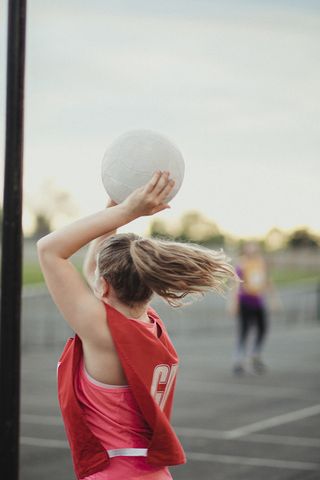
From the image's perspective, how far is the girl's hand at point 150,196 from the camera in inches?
116

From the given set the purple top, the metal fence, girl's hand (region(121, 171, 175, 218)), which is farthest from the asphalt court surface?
girl's hand (region(121, 171, 175, 218))

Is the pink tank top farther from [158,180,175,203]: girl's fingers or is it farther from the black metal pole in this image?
the black metal pole

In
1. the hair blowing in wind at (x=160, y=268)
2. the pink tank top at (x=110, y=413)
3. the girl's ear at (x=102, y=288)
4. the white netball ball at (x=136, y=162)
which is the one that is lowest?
the pink tank top at (x=110, y=413)

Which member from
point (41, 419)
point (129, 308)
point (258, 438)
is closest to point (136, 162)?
point (129, 308)

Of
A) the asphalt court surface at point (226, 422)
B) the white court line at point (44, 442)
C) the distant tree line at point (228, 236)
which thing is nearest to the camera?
the asphalt court surface at point (226, 422)

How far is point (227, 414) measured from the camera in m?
10.4

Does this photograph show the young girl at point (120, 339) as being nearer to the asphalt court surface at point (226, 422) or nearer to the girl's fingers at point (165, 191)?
the girl's fingers at point (165, 191)

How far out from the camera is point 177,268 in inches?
121

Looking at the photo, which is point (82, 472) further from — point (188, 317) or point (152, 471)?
point (188, 317)

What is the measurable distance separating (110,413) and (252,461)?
5.06 m

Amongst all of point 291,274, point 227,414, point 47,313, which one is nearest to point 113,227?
point 227,414

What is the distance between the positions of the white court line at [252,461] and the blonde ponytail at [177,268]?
16.0 feet

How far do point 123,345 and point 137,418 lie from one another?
284 millimetres

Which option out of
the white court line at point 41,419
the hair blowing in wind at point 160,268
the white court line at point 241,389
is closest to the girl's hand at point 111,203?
the hair blowing in wind at point 160,268
